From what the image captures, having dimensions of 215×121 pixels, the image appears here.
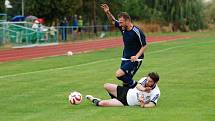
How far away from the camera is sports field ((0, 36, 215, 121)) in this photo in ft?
35.3

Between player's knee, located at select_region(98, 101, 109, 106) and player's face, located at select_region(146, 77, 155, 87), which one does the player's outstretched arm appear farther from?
player's knee, located at select_region(98, 101, 109, 106)

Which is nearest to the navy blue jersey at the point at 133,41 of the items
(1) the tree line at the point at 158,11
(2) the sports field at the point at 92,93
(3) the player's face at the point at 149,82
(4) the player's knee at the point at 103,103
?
(2) the sports field at the point at 92,93

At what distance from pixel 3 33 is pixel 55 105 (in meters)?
29.0

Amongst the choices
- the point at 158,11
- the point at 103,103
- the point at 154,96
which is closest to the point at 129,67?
the point at 103,103

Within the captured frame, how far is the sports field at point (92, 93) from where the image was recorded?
10.8 metres

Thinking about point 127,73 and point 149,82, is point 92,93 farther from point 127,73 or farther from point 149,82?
point 149,82

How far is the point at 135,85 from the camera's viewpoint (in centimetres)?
1291

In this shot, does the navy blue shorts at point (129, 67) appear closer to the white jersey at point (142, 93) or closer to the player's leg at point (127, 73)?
the player's leg at point (127, 73)

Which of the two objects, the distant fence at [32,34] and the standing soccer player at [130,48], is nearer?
the standing soccer player at [130,48]

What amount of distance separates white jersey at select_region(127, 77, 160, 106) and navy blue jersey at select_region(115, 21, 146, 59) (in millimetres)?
1350

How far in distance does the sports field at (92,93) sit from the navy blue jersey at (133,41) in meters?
1.23

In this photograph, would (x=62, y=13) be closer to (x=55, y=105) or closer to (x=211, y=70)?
(x=211, y=70)

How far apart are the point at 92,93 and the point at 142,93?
2.89m

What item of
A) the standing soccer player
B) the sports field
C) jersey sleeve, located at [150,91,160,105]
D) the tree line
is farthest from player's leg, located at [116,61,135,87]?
the tree line
